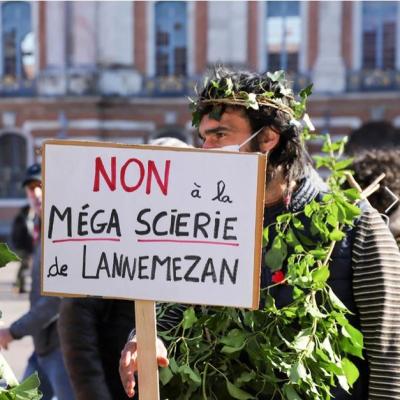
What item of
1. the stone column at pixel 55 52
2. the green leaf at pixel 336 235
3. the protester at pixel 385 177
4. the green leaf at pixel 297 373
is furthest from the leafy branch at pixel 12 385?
the stone column at pixel 55 52

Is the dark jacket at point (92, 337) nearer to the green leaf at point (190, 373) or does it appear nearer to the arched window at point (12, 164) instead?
the green leaf at point (190, 373)

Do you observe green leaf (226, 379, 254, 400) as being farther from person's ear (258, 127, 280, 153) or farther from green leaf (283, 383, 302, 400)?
person's ear (258, 127, 280, 153)

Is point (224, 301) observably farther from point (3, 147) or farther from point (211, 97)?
point (3, 147)

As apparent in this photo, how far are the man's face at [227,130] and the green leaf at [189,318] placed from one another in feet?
1.31

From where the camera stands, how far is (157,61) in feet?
71.6

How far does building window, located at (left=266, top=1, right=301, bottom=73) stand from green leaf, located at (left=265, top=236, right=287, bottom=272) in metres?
19.3

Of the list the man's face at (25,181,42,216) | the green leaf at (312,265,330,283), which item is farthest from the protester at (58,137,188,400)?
the man's face at (25,181,42,216)

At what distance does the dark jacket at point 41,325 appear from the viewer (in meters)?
3.61

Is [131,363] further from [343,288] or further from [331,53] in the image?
[331,53]

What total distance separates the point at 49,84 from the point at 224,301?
19829mm

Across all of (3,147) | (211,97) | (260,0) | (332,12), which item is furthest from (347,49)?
(211,97)

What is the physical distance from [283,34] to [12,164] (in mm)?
6802

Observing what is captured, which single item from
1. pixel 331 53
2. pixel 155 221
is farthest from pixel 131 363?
pixel 331 53

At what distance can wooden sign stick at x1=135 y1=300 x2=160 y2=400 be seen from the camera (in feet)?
6.21
